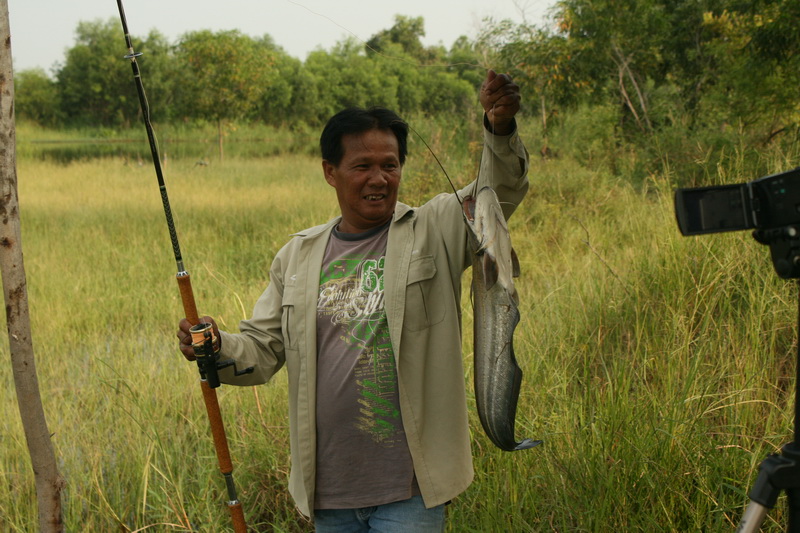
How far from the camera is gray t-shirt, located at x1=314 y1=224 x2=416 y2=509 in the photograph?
5.86 feet

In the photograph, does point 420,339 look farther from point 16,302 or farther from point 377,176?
point 16,302

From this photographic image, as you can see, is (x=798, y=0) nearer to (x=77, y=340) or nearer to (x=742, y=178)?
(x=742, y=178)

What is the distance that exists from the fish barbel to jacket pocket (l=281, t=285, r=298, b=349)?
0.57 meters

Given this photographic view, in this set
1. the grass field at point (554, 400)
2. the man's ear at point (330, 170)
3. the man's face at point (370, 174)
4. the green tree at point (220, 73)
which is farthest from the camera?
the green tree at point (220, 73)

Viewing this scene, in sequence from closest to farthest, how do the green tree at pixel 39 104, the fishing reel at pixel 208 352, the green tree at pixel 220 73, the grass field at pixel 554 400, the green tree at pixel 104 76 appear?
the fishing reel at pixel 208 352 < the grass field at pixel 554 400 < the green tree at pixel 220 73 < the green tree at pixel 104 76 < the green tree at pixel 39 104

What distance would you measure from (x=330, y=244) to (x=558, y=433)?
1.24 m

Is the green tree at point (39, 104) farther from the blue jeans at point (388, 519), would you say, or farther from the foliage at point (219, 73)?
the blue jeans at point (388, 519)

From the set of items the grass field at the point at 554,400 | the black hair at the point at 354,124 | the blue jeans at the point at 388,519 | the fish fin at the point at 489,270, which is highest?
the black hair at the point at 354,124

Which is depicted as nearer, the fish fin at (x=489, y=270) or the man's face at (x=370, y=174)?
the fish fin at (x=489, y=270)

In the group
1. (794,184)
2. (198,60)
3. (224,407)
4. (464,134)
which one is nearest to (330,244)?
(794,184)

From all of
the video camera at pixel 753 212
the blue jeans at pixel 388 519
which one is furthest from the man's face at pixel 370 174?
the video camera at pixel 753 212

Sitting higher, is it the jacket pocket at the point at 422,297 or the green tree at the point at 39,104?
the green tree at the point at 39,104

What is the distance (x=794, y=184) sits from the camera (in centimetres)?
108

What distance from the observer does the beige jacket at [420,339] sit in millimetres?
1771
